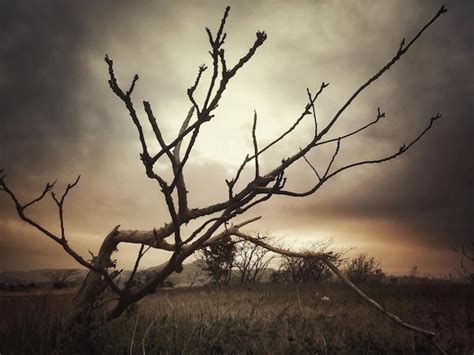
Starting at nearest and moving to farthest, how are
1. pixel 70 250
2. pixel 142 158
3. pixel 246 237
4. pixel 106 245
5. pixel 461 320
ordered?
pixel 142 158
pixel 70 250
pixel 246 237
pixel 106 245
pixel 461 320

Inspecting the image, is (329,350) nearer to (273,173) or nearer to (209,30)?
(273,173)

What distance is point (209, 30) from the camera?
4.70ft

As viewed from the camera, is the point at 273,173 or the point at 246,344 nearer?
the point at 273,173

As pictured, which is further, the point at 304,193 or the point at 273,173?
the point at 273,173

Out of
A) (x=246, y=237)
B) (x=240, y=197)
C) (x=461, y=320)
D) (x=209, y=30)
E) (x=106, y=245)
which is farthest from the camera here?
(x=461, y=320)

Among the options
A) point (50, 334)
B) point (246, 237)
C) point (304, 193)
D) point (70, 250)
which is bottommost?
point (50, 334)

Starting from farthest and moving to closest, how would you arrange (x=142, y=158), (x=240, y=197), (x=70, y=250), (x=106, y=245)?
1. (x=106, y=245)
2. (x=70, y=250)
3. (x=240, y=197)
4. (x=142, y=158)

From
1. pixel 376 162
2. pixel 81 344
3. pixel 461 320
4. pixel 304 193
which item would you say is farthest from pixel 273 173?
pixel 461 320

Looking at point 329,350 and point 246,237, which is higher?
point 246,237

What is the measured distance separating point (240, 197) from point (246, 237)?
2.87 feet

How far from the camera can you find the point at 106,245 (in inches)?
125

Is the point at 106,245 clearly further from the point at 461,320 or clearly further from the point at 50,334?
the point at 461,320

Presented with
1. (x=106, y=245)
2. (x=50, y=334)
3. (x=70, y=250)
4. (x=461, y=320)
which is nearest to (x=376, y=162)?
(x=70, y=250)

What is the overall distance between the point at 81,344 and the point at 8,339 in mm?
614
